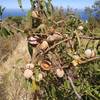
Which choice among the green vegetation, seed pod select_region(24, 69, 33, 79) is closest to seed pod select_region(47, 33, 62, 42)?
the green vegetation

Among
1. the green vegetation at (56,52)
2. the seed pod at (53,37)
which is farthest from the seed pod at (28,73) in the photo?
the seed pod at (53,37)

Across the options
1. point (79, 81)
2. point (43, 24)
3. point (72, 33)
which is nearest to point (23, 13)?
point (43, 24)

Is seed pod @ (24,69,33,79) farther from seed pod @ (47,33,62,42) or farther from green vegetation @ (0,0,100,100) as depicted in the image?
seed pod @ (47,33,62,42)

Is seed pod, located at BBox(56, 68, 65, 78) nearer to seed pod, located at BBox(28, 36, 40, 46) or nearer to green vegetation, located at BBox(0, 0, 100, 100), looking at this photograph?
green vegetation, located at BBox(0, 0, 100, 100)

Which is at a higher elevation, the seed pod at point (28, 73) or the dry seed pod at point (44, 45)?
the dry seed pod at point (44, 45)

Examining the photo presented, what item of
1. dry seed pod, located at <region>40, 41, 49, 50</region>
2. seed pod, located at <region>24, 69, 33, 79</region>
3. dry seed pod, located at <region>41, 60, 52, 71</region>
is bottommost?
seed pod, located at <region>24, 69, 33, 79</region>

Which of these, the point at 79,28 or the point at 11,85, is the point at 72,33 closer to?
the point at 79,28

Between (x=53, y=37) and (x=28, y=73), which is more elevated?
(x=53, y=37)

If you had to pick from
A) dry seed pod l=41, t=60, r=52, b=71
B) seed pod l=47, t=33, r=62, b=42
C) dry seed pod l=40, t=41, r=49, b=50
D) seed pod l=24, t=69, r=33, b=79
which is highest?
seed pod l=47, t=33, r=62, b=42

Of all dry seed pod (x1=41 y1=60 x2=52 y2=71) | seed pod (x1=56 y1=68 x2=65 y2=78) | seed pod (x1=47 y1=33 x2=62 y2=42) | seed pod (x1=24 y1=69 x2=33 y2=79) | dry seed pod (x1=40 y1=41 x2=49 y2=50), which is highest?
seed pod (x1=47 y1=33 x2=62 y2=42)

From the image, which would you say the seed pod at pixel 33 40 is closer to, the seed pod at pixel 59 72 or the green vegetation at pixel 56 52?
the green vegetation at pixel 56 52

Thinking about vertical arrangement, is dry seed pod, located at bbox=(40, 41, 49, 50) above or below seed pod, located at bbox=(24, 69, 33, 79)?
above

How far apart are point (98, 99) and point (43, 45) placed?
1.30 ft

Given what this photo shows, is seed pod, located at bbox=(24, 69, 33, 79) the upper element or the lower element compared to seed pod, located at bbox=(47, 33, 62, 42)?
lower
